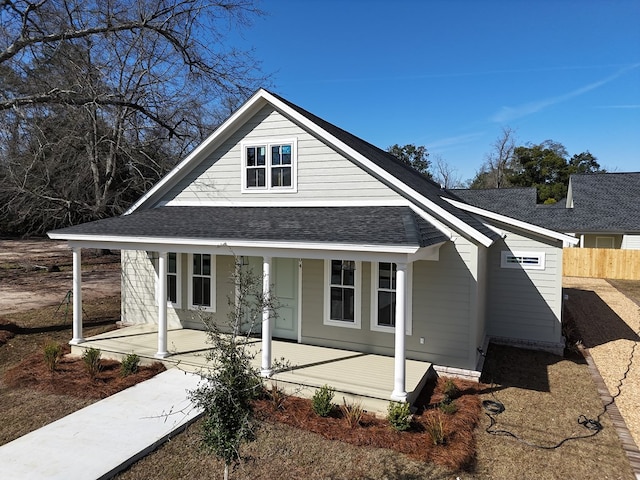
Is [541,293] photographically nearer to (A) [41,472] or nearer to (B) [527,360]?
(B) [527,360]

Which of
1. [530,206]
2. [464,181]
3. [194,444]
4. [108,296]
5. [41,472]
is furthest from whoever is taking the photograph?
[464,181]

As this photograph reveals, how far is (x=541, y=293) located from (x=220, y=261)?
8.54m

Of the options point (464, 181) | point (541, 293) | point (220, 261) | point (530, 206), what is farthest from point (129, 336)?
point (464, 181)

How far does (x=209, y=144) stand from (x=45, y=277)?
16707mm

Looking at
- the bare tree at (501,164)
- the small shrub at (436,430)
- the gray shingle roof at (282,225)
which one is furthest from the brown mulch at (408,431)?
the bare tree at (501,164)

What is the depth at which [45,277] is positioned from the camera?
21.8 meters

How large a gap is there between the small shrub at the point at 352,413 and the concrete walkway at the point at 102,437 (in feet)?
7.98

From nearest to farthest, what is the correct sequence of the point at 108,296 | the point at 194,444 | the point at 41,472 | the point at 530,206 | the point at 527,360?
the point at 41,472 < the point at 194,444 < the point at 527,360 < the point at 108,296 < the point at 530,206

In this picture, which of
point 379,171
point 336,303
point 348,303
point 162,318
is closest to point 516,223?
point 379,171

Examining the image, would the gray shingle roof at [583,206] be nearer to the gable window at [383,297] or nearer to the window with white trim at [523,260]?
the window with white trim at [523,260]

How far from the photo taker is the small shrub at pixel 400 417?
6.21m

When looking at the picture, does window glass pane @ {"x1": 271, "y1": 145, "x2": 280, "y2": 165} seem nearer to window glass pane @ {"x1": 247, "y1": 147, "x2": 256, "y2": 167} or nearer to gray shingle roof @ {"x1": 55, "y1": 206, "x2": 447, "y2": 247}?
window glass pane @ {"x1": 247, "y1": 147, "x2": 256, "y2": 167}

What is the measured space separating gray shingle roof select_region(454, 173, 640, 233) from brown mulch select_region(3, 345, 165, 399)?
2251 centimetres

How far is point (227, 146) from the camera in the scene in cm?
1095
